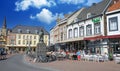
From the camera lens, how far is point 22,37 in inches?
3469

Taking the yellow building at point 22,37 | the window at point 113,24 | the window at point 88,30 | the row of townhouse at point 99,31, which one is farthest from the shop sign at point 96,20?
the yellow building at point 22,37

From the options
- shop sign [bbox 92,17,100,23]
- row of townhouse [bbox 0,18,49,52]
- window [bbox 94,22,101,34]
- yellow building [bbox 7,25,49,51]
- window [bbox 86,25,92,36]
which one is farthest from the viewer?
yellow building [bbox 7,25,49,51]

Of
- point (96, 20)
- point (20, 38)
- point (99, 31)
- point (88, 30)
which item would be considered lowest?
point (99, 31)

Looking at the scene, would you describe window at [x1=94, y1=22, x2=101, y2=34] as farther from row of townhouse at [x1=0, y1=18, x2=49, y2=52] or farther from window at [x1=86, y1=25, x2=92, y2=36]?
row of townhouse at [x1=0, y1=18, x2=49, y2=52]

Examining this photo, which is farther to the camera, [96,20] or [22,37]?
[22,37]

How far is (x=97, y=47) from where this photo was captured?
1275 inches

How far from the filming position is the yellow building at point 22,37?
86.1 meters

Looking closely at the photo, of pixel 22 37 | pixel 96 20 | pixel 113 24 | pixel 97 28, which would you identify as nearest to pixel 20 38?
pixel 22 37

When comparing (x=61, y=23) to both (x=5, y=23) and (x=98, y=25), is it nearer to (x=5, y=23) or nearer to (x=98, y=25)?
(x=98, y=25)

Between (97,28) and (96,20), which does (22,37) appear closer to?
(96,20)

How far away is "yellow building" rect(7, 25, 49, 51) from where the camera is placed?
8612 cm

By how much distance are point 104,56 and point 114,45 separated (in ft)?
16.4

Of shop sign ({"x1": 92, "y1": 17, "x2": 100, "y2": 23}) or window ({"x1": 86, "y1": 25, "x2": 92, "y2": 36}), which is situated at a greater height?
shop sign ({"x1": 92, "y1": 17, "x2": 100, "y2": 23})

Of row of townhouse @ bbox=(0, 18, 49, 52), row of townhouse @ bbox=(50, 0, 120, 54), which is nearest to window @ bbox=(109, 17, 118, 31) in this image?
row of townhouse @ bbox=(50, 0, 120, 54)
